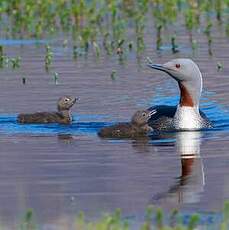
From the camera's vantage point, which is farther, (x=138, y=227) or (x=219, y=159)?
(x=219, y=159)

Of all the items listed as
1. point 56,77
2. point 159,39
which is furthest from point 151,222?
point 159,39

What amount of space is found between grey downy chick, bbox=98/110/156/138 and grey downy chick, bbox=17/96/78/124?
85 centimetres

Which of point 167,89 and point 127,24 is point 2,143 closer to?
point 167,89

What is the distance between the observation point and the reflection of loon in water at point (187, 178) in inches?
363

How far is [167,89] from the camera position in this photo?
1578cm

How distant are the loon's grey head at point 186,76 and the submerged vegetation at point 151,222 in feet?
16.4

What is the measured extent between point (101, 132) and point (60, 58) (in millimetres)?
5231

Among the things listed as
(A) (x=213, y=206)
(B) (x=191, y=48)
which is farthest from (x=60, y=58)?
(A) (x=213, y=206)

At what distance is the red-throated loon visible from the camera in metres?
13.4

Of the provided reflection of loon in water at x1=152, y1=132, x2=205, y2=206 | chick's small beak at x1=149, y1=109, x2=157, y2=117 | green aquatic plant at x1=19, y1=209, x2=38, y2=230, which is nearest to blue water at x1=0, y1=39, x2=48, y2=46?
chick's small beak at x1=149, y1=109, x2=157, y2=117

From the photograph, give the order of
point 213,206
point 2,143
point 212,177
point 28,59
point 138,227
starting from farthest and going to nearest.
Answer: point 28,59
point 2,143
point 212,177
point 213,206
point 138,227

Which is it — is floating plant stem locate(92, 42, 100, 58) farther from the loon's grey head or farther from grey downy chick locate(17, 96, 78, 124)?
the loon's grey head

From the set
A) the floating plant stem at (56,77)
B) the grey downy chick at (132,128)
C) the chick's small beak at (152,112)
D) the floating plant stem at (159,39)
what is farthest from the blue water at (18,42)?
the grey downy chick at (132,128)

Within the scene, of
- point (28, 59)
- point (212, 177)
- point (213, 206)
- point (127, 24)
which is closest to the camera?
point (213, 206)
